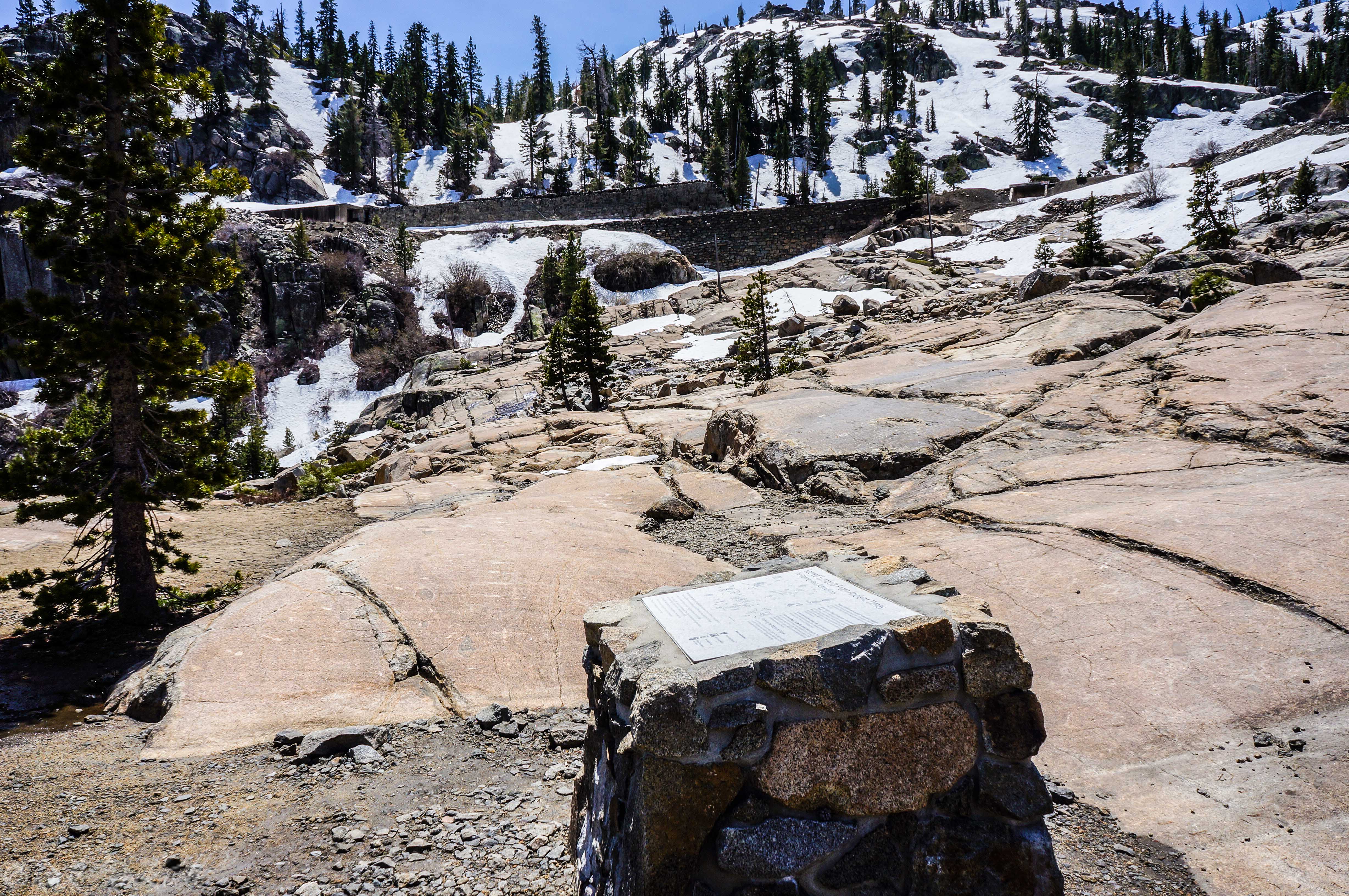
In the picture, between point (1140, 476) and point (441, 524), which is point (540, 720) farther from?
point (1140, 476)

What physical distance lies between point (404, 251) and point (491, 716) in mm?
50141

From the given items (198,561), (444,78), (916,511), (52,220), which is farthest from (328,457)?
(444,78)

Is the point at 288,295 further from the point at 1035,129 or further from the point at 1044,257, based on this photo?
the point at 1035,129

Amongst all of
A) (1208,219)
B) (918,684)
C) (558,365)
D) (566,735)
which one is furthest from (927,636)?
(1208,219)

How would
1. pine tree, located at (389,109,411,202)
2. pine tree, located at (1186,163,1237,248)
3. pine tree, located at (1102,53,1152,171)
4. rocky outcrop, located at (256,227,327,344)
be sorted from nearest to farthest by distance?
pine tree, located at (1186,163,1237,248) < rocky outcrop, located at (256,227,327,344) < pine tree, located at (1102,53,1152,171) < pine tree, located at (389,109,411,202)

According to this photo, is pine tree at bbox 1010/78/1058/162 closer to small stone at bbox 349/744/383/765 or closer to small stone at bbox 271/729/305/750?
small stone at bbox 349/744/383/765

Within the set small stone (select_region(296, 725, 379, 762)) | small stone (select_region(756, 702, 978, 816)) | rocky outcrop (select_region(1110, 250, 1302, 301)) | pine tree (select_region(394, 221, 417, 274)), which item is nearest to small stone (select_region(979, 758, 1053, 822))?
small stone (select_region(756, 702, 978, 816))

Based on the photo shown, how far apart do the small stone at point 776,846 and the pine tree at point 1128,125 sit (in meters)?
77.2

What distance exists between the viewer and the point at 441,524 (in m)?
8.45

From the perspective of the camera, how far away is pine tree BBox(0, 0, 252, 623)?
7828 millimetres

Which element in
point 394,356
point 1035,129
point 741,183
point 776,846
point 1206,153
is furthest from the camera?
point 1035,129

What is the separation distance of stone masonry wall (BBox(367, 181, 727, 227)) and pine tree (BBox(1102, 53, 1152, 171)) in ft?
133

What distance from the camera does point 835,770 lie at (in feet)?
9.09

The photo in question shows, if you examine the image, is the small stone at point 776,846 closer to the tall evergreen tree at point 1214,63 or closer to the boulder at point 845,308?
the boulder at point 845,308
